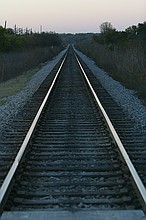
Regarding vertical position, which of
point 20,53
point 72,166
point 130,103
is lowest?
point 20,53

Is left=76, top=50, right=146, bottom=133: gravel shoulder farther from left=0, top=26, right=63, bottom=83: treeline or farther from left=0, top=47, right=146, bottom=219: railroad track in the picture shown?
left=0, top=26, right=63, bottom=83: treeline

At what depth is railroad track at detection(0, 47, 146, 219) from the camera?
520cm

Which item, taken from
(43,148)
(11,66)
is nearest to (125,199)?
(43,148)

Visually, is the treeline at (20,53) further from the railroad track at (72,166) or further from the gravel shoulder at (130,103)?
the railroad track at (72,166)

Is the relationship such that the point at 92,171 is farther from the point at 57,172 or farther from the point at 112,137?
the point at 112,137

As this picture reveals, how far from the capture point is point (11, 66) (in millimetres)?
34438

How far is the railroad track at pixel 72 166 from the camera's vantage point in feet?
17.0

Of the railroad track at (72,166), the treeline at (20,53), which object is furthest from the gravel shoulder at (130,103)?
the treeline at (20,53)

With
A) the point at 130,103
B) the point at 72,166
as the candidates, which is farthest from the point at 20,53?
the point at 72,166

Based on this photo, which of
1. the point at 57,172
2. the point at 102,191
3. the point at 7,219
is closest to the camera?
the point at 7,219

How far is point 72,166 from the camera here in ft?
22.0

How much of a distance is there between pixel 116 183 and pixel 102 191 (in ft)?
0.96

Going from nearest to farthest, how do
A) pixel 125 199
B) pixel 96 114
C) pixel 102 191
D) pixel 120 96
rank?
1. pixel 125 199
2. pixel 102 191
3. pixel 96 114
4. pixel 120 96

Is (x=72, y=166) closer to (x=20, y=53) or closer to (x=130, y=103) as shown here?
(x=130, y=103)
